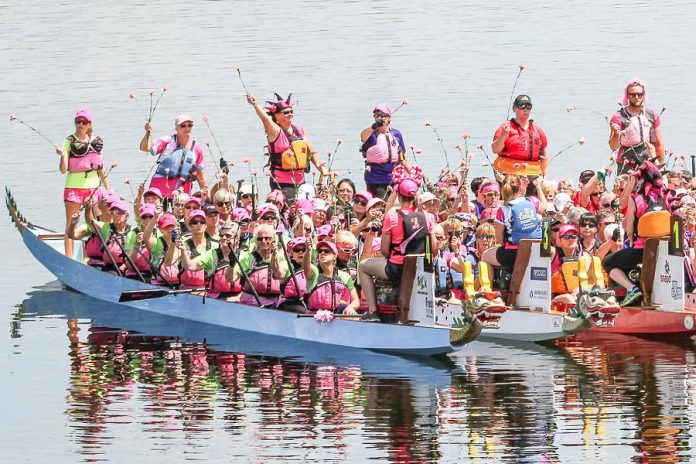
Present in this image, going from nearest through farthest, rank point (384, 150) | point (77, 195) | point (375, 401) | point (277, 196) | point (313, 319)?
point (375, 401) → point (313, 319) → point (277, 196) → point (384, 150) → point (77, 195)

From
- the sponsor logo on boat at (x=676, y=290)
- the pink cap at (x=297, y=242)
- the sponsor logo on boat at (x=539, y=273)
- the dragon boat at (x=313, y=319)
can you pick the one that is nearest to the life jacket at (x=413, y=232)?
the dragon boat at (x=313, y=319)

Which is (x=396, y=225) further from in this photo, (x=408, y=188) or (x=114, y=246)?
(x=114, y=246)

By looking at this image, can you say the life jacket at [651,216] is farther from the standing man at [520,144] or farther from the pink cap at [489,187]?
the standing man at [520,144]

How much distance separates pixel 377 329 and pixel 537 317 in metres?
1.90

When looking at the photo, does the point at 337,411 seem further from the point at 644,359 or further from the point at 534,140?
the point at 534,140

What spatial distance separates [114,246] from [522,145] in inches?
230

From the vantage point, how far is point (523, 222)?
22844mm

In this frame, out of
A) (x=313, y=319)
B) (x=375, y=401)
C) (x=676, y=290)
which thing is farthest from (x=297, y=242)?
(x=676, y=290)

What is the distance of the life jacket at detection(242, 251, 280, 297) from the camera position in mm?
23875

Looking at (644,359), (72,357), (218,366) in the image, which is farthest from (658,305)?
(72,357)

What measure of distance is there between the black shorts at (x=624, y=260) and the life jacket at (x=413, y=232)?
124 inches

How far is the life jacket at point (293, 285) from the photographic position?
23281 mm

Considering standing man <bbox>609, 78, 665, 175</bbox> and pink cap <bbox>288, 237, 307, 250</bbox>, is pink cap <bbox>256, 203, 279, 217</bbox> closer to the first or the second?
pink cap <bbox>288, 237, 307, 250</bbox>

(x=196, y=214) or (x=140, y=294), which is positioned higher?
(x=196, y=214)
